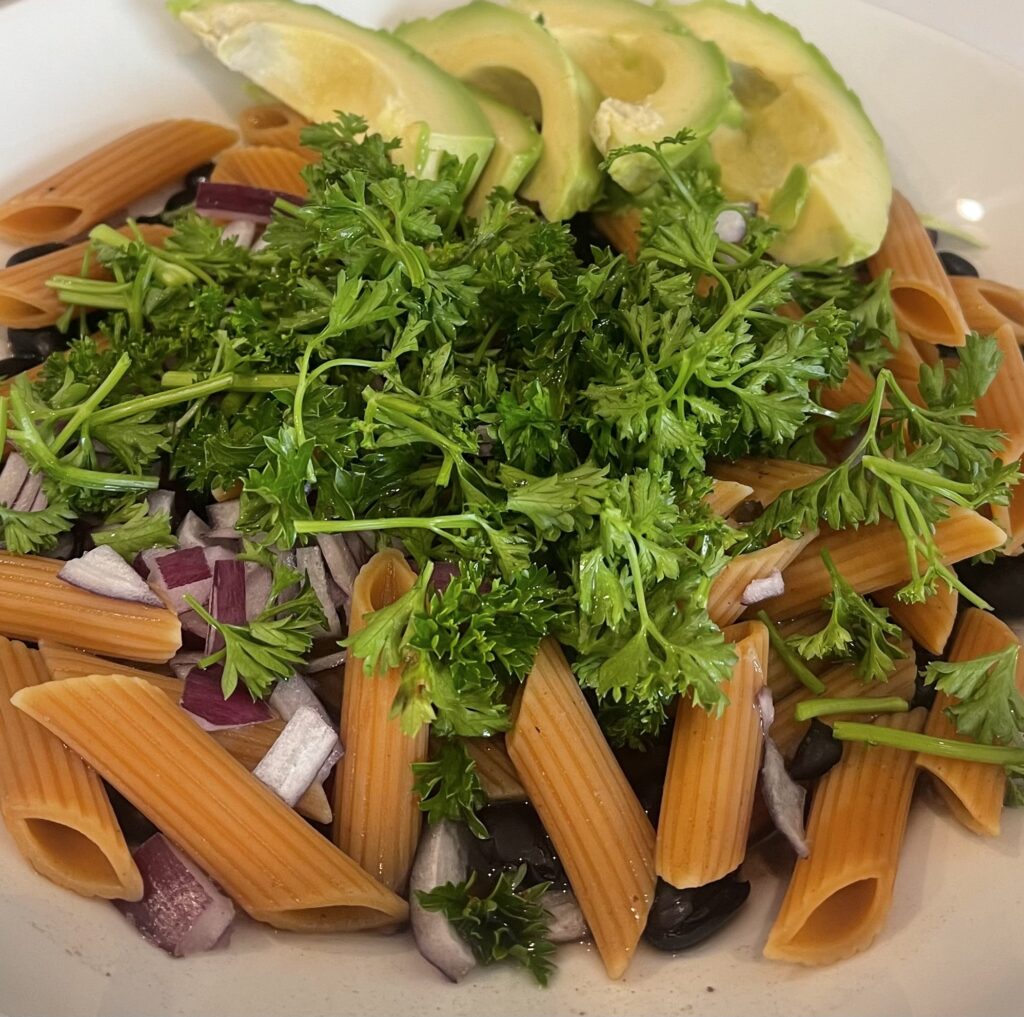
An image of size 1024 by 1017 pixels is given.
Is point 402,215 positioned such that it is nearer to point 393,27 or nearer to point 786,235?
point 786,235

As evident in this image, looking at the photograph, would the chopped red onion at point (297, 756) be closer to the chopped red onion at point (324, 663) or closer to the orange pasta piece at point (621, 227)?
the chopped red onion at point (324, 663)

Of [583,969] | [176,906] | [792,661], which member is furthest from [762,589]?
[176,906]

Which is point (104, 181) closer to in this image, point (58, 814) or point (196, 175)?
point (196, 175)

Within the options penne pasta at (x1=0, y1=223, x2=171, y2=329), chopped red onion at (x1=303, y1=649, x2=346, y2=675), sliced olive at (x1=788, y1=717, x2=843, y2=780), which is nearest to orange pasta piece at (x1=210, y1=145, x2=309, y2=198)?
penne pasta at (x1=0, y1=223, x2=171, y2=329)

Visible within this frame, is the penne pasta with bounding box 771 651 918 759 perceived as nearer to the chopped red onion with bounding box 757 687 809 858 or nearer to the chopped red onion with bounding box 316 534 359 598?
the chopped red onion with bounding box 757 687 809 858

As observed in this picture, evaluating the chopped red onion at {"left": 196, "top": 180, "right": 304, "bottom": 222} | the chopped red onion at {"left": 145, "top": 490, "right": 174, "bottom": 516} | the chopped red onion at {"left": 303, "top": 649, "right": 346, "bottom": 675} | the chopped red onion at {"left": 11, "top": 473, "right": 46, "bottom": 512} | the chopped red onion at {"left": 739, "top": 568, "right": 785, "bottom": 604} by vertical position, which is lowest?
the chopped red onion at {"left": 303, "top": 649, "right": 346, "bottom": 675}

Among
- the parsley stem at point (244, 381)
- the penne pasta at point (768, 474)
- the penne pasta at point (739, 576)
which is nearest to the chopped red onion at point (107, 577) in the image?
the parsley stem at point (244, 381)

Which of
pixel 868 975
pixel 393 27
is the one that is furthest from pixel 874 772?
pixel 393 27
